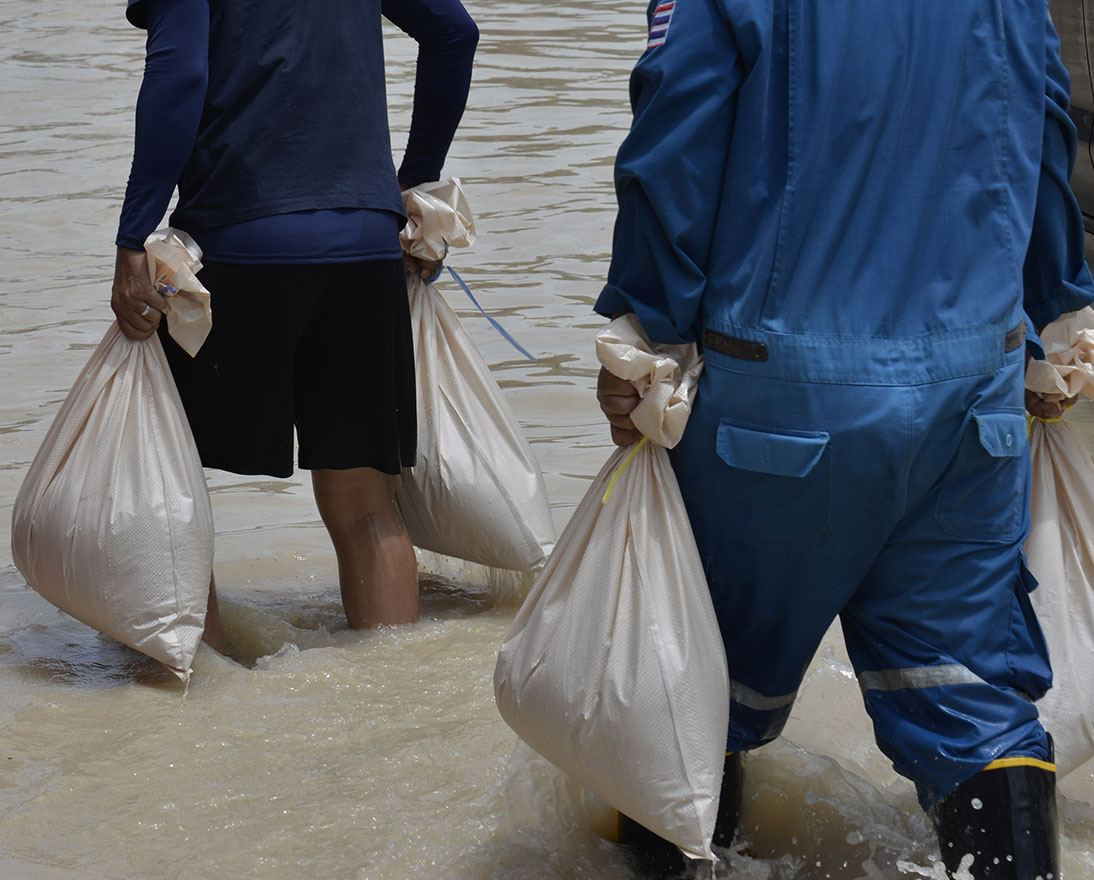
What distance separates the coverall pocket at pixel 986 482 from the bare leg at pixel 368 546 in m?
1.61

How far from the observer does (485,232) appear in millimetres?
7016

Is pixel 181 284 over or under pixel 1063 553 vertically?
over

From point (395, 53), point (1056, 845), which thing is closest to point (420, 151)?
point (1056, 845)

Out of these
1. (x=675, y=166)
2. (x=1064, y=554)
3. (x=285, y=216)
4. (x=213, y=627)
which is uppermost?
(x=675, y=166)

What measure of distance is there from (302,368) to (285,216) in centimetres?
36

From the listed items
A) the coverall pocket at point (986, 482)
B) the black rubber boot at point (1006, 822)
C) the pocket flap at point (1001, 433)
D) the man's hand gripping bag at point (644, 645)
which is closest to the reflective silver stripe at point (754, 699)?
the man's hand gripping bag at point (644, 645)

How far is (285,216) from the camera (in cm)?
296

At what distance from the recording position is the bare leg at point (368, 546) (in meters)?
3.32

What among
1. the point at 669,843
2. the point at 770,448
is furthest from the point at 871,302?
the point at 669,843

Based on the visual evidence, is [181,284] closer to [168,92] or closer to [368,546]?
[168,92]

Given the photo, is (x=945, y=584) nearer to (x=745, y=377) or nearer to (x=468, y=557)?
(x=745, y=377)

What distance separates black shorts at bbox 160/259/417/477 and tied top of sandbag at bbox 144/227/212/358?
0.19 feet

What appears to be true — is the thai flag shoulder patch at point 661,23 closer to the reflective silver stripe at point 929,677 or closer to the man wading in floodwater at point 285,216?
the reflective silver stripe at point 929,677

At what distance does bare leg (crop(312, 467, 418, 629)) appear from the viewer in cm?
332
